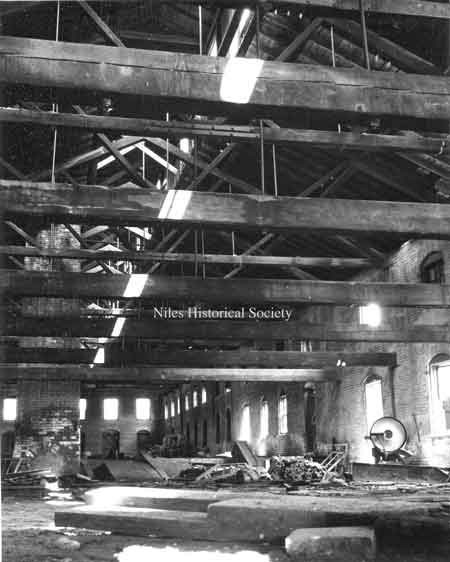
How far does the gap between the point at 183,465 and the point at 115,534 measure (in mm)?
12457

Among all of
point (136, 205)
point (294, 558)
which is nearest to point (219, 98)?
point (136, 205)

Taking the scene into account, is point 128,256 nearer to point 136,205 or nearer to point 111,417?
point 136,205

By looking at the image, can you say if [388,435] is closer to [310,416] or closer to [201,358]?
[201,358]

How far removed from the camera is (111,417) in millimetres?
45469

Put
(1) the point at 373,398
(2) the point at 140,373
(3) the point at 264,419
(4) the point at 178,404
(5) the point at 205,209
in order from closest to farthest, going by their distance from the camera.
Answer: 1. (5) the point at 205,209
2. (2) the point at 140,373
3. (1) the point at 373,398
4. (3) the point at 264,419
5. (4) the point at 178,404

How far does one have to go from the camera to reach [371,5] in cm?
578

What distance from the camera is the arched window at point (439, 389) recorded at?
1441 cm

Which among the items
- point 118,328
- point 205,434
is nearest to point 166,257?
point 118,328

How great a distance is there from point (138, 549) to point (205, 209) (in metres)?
3.53

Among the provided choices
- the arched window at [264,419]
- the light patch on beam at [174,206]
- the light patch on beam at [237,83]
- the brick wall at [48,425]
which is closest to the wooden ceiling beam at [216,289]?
the light patch on beam at [174,206]

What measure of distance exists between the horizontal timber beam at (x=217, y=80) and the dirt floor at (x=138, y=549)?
4.02 m

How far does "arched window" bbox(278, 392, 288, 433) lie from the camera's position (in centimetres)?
2356

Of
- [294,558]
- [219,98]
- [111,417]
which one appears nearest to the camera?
[219,98]

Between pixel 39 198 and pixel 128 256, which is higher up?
pixel 128 256
